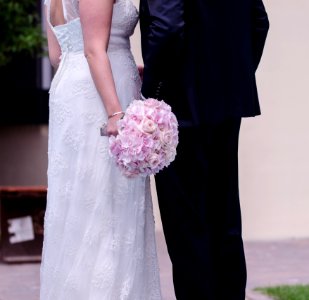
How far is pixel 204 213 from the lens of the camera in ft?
14.9

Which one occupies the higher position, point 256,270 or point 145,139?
point 145,139

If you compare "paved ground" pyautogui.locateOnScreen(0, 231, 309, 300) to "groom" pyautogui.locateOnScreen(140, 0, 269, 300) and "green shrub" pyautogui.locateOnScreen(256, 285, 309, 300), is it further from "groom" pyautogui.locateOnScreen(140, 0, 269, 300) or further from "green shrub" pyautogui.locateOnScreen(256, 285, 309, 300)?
"groom" pyautogui.locateOnScreen(140, 0, 269, 300)

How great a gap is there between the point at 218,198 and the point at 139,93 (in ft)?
1.86

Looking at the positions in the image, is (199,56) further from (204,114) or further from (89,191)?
(89,191)

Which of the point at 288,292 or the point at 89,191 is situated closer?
the point at 89,191

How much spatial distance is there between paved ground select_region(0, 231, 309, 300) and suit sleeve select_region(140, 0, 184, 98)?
190 cm

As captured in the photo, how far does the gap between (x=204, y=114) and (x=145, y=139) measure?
0.37 meters

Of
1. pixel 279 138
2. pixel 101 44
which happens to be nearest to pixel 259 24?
pixel 101 44

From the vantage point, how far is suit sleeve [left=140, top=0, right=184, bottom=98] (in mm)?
4195

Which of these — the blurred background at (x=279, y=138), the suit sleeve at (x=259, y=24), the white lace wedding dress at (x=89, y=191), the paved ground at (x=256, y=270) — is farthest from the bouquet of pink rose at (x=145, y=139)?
the blurred background at (x=279, y=138)

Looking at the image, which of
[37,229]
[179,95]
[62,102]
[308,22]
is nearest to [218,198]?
[179,95]

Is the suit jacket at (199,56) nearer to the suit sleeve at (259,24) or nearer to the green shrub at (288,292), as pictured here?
the suit sleeve at (259,24)

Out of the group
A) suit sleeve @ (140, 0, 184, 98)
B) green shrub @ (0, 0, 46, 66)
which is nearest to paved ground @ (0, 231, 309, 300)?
green shrub @ (0, 0, 46, 66)

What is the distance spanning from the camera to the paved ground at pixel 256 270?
20.3 feet
